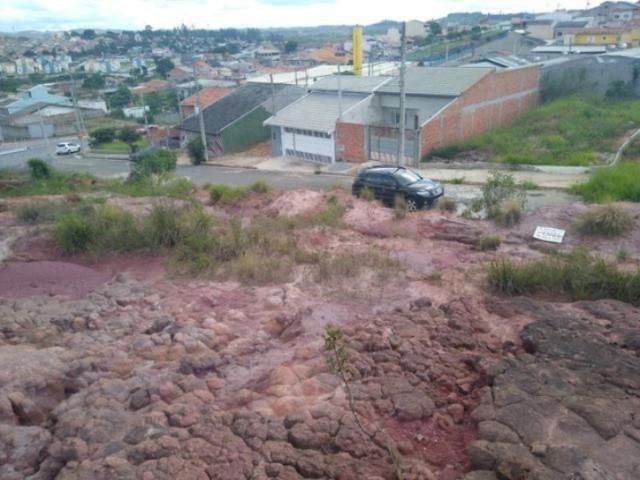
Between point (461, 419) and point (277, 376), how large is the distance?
8.06 feet

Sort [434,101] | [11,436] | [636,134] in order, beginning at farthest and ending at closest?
[434,101], [636,134], [11,436]

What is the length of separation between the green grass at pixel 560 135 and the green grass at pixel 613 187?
5384 mm

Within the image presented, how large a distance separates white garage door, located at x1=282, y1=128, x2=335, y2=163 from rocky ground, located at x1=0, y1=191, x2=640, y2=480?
19.2 m

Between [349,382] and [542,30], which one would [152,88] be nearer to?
[542,30]

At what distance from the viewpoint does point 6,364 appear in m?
8.16

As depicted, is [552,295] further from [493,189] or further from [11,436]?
[11,436]

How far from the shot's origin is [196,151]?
35.3 m

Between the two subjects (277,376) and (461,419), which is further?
(277,376)

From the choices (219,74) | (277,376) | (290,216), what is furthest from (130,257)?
(219,74)

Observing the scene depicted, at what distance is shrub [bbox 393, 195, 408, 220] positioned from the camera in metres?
15.9

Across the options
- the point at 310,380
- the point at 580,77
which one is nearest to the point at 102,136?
the point at 580,77

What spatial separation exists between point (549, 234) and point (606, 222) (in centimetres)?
132

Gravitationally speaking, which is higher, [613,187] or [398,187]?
[398,187]

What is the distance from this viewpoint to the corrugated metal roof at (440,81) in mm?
28969
